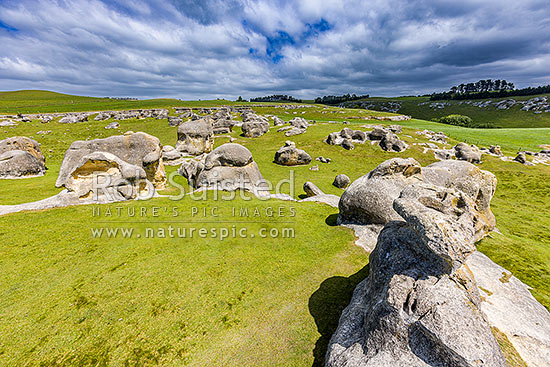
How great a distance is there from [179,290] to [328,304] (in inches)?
236

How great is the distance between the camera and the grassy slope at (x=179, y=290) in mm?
6547

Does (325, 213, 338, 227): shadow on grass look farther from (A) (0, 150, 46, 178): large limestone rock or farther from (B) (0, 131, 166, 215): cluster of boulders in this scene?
(A) (0, 150, 46, 178): large limestone rock

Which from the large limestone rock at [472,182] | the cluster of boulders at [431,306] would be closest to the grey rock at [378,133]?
the large limestone rock at [472,182]

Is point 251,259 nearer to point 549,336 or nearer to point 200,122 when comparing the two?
point 549,336

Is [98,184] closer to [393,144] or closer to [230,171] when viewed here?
[230,171]

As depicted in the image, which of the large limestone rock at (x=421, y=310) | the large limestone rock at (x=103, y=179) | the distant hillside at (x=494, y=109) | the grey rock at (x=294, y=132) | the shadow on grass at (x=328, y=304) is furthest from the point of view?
the distant hillside at (x=494, y=109)

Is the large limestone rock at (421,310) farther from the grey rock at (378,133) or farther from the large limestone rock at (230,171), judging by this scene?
the grey rock at (378,133)

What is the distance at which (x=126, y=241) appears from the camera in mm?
11766

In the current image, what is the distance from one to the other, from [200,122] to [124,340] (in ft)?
125

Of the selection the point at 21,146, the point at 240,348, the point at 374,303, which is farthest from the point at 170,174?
the point at 374,303

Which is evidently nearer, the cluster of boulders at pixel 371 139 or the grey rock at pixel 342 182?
Result: the grey rock at pixel 342 182

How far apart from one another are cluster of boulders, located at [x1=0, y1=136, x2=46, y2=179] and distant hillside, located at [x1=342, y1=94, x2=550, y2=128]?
144029 mm

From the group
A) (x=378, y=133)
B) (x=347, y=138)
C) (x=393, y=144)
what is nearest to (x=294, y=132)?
(x=347, y=138)

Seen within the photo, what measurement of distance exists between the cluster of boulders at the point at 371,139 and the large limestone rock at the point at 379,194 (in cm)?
2914
